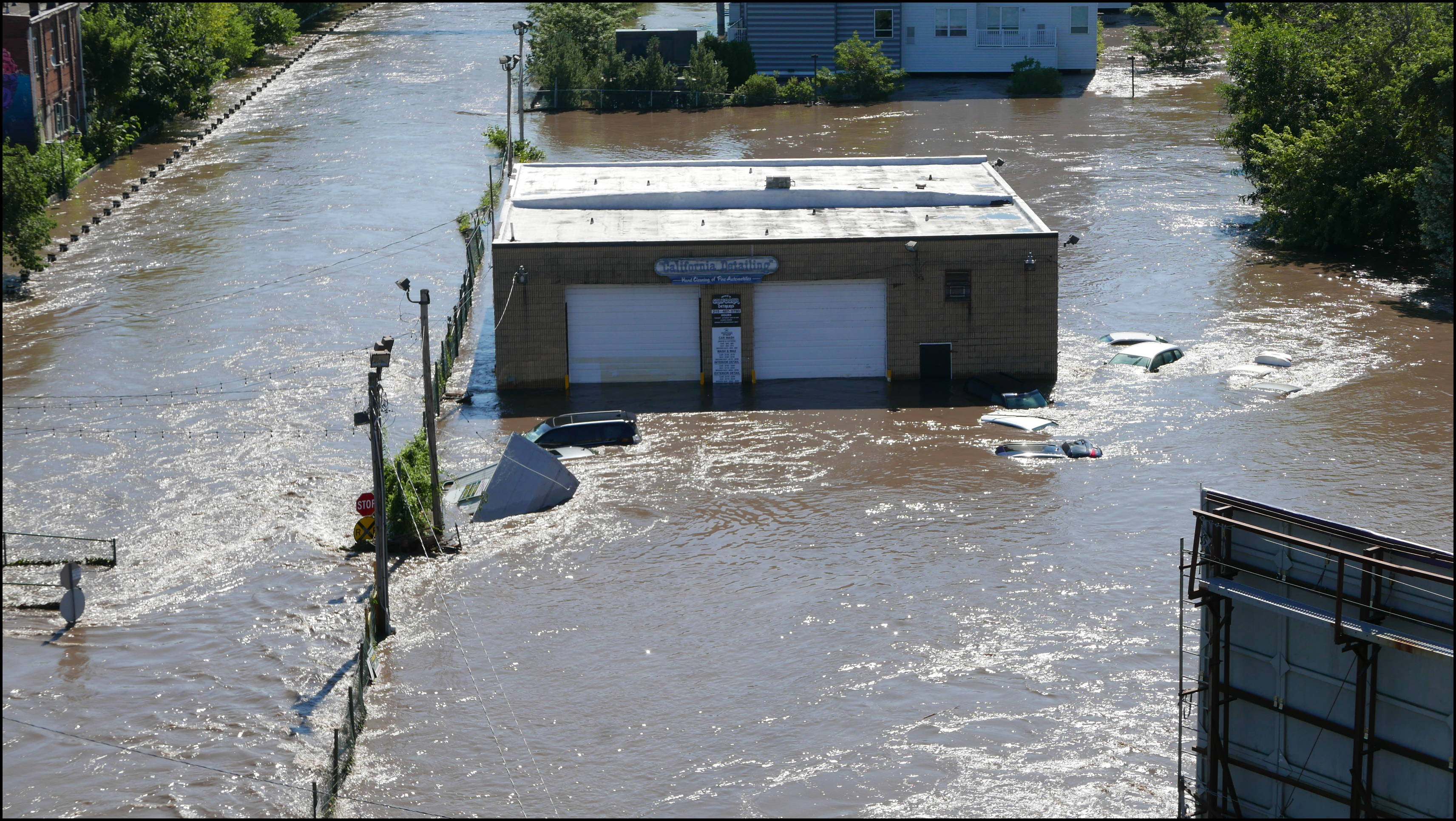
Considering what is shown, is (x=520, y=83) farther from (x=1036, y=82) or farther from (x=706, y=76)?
(x=1036, y=82)

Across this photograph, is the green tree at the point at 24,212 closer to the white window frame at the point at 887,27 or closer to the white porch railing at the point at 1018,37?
the white window frame at the point at 887,27

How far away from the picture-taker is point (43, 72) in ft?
192

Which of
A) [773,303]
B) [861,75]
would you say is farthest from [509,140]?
[773,303]

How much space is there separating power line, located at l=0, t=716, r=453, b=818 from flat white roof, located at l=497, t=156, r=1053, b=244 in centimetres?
1802

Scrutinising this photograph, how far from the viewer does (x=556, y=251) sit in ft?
120

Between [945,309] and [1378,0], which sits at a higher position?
[1378,0]

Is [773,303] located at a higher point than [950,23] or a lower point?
lower

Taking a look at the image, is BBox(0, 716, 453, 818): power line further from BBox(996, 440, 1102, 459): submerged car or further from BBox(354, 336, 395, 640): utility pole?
BBox(996, 440, 1102, 459): submerged car

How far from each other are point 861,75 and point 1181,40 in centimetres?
2014

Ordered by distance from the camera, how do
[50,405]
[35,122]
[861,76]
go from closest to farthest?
[50,405] < [35,122] < [861,76]

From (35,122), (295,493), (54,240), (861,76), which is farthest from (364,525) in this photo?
(861,76)

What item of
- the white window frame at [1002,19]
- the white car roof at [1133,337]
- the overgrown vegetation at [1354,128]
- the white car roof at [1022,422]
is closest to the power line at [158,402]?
the white car roof at [1022,422]

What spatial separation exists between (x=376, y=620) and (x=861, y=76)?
183 feet

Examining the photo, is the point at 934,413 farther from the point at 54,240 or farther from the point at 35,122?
the point at 35,122
